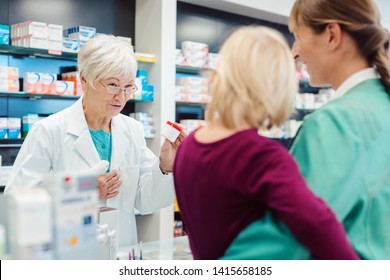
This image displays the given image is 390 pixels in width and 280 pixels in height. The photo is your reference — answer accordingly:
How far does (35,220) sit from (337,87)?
0.99 meters

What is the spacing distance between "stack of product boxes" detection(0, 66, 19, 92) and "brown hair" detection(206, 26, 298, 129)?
12.0ft

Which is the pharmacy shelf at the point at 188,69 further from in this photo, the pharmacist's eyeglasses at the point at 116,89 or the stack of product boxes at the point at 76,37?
the pharmacist's eyeglasses at the point at 116,89

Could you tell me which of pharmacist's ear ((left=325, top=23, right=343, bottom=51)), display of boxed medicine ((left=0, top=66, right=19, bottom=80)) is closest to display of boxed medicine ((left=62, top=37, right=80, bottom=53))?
display of boxed medicine ((left=0, top=66, right=19, bottom=80))

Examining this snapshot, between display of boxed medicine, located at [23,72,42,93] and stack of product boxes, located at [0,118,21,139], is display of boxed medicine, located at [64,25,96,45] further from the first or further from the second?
stack of product boxes, located at [0,118,21,139]

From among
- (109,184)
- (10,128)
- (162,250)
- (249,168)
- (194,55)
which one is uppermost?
(194,55)

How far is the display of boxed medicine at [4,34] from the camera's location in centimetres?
443

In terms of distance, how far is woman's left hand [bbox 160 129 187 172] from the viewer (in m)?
2.59

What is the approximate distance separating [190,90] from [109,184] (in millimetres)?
3351

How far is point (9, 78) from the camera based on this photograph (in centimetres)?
449

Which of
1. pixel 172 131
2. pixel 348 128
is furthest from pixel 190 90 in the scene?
pixel 348 128

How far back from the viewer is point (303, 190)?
109cm

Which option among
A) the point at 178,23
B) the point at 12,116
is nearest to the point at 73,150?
the point at 12,116

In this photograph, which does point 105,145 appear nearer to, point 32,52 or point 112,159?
point 112,159

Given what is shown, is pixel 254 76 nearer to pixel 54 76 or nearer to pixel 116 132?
pixel 116 132
